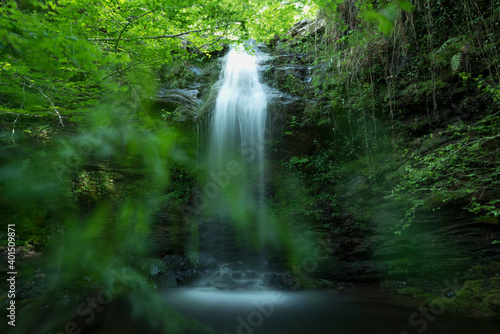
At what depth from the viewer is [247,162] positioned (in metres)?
9.06

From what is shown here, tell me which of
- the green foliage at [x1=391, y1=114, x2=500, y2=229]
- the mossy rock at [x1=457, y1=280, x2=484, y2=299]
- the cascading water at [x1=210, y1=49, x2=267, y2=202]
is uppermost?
the cascading water at [x1=210, y1=49, x2=267, y2=202]

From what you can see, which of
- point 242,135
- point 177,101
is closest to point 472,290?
point 242,135

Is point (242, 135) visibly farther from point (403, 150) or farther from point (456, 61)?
point (456, 61)

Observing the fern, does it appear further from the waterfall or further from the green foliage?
the waterfall

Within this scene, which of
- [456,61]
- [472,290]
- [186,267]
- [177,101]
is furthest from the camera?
[177,101]

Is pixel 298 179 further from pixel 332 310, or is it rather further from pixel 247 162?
pixel 332 310

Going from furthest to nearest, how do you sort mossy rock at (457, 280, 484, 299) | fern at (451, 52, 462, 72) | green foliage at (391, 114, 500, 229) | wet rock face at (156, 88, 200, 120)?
wet rock face at (156, 88, 200, 120), fern at (451, 52, 462, 72), mossy rock at (457, 280, 484, 299), green foliage at (391, 114, 500, 229)

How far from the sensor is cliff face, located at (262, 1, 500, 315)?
468 cm

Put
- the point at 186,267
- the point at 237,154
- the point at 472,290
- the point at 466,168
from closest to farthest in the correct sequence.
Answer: the point at 466,168, the point at 472,290, the point at 186,267, the point at 237,154

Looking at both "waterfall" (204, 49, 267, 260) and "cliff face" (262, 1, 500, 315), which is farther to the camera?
"waterfall" (204, 49, 267, 260)

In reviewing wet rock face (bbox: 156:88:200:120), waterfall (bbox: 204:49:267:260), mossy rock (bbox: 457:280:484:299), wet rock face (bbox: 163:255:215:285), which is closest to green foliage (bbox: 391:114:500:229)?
mossy rock (bbox: 457:280:484:299)

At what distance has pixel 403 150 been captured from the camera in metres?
6.28

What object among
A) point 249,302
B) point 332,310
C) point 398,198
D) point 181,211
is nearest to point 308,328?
point 332,310

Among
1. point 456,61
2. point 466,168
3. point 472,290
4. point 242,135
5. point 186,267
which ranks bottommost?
point 186,267
